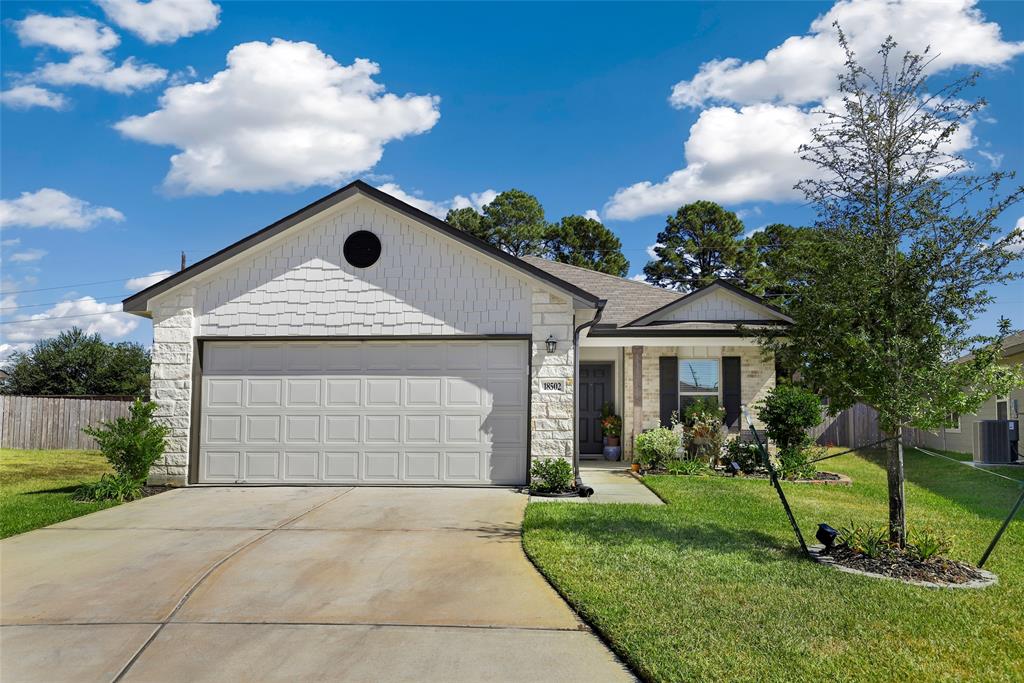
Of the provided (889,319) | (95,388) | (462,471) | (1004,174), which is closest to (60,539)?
(462,471)

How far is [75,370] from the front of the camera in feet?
96.9

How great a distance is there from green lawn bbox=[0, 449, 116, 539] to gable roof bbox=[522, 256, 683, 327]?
33.3 feet

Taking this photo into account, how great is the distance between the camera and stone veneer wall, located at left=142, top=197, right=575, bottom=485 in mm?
11414

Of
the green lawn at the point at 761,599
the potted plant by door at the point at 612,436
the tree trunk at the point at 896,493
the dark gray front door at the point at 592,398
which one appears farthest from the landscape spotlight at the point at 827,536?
the dark gray front door at the point at 592,398

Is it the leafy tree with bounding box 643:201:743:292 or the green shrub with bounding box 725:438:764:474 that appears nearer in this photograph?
the green shrub with bounding box 725:438:764:474

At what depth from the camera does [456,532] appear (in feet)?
26.1

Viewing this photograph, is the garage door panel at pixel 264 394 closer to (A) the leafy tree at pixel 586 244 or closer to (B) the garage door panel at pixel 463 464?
(B) the garage door panel at pixel 463 464

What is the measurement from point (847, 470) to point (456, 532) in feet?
33.9

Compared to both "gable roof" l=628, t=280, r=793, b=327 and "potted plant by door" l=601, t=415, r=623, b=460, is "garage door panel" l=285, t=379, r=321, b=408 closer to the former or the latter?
"potted plant by door" l=601, t=415, r=623, b=460

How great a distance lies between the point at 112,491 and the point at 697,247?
30.1 meters

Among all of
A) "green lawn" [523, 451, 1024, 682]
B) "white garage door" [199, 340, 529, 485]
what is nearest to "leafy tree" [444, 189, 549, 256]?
"white garage door" [199, 340, 529, 485]

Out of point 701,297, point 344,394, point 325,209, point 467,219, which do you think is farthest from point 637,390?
point 467,219

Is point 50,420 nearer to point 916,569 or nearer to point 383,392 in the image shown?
point 383,392

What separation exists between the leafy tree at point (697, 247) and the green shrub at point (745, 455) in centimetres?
2216
